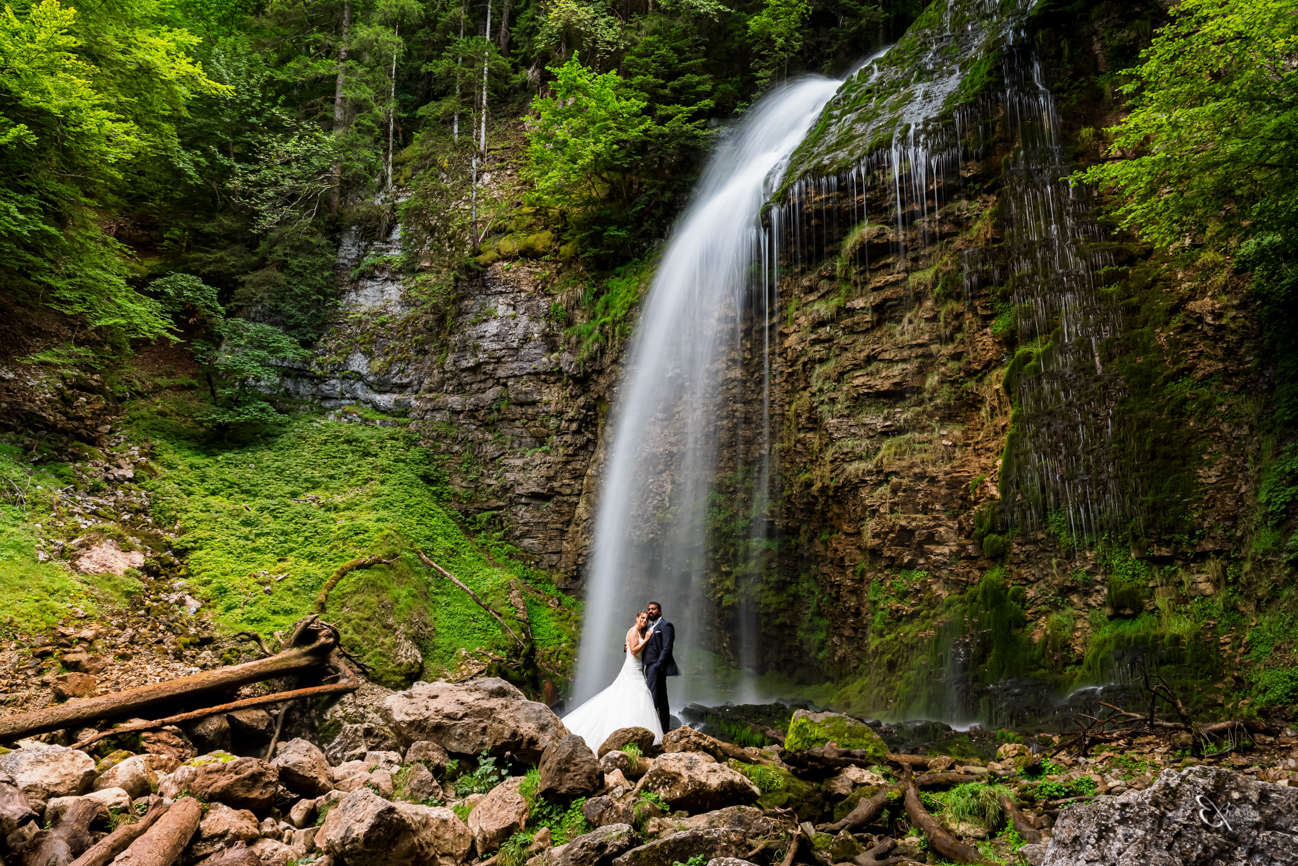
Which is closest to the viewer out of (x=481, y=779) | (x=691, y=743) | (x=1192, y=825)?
(x=1192, y=825)

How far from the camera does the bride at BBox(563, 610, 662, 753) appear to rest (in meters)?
6.91

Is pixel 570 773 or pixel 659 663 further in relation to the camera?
pixel 659 663

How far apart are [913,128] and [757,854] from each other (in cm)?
1040

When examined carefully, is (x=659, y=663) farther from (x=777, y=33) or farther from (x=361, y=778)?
(x=777, y=33)

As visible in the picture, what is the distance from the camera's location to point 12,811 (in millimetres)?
3406

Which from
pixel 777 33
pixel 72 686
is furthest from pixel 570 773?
pixel 777 33

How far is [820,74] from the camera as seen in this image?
53.2 feet

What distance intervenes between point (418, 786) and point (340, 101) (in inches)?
854

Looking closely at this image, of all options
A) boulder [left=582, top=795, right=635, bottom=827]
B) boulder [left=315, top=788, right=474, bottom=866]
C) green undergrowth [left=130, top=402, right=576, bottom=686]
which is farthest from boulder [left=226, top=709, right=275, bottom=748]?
boulder [left=582, top=795, right=635, bottom=827]

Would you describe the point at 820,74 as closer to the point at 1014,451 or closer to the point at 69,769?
the point at 1014,451

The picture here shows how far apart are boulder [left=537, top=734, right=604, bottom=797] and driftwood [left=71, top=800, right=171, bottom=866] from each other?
2.35 meters

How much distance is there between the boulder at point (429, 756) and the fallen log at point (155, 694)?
111 inches

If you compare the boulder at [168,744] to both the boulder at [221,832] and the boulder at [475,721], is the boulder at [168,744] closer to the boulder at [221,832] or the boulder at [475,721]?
the boulder at [475,721]

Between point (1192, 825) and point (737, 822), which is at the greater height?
point (1192, 825)
